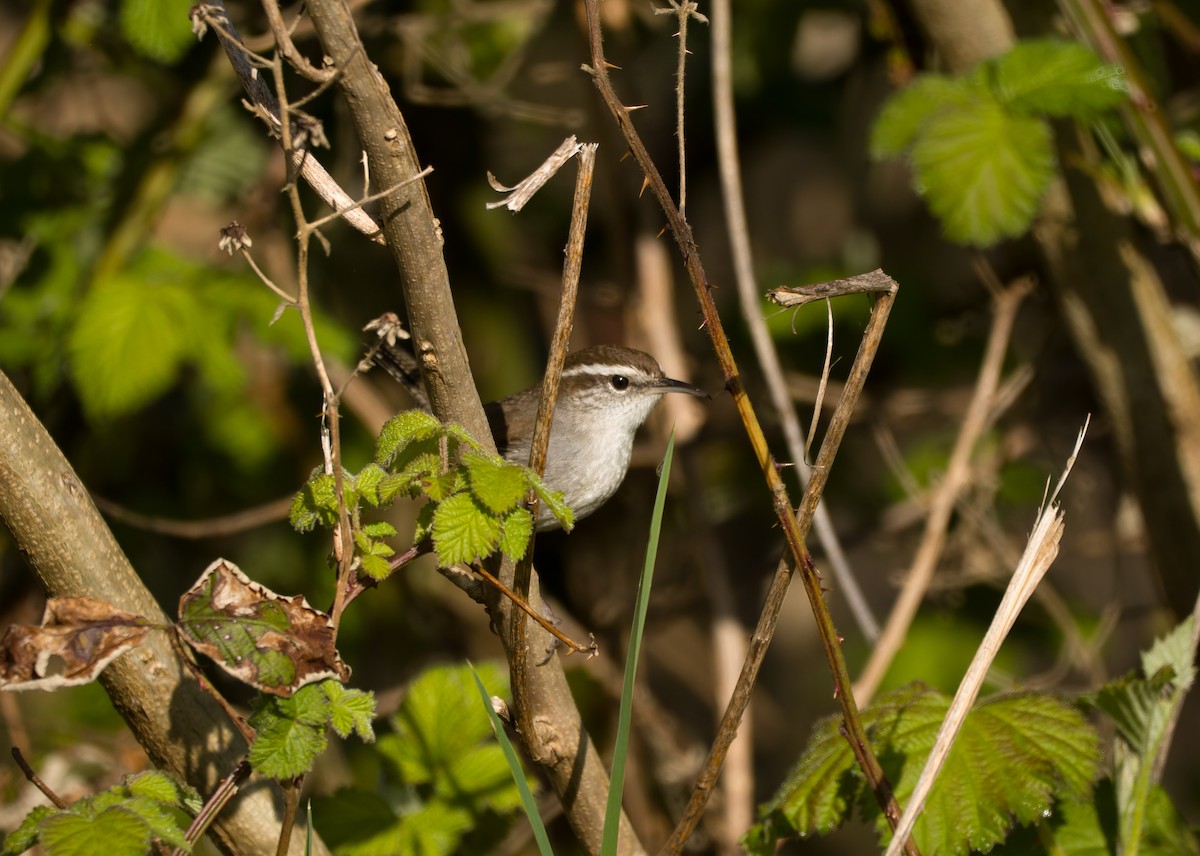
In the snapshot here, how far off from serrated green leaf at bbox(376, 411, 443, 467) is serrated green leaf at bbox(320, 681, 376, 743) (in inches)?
14.1

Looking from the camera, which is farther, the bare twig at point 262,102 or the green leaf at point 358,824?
the green leaf at point 358,824

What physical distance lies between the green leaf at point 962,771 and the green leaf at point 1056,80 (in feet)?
4.86

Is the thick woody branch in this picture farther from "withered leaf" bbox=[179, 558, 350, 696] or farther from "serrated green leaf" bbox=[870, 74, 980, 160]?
"serrated green leaf" bbox=[870, 74, 980, 160]

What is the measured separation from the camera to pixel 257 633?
1640 mm

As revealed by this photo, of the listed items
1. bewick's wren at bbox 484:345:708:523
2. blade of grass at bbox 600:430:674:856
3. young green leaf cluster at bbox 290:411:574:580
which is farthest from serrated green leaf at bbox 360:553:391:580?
bewick's wren at bbox 484:345:708:523

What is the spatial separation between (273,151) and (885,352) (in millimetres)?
2465

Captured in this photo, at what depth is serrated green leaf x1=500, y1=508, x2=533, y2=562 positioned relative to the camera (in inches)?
67.4

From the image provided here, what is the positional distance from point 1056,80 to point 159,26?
7.55 ft

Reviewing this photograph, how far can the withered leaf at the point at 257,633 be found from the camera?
1.62 m

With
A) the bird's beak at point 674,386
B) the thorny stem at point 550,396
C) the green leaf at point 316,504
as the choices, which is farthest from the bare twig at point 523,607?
the bird's beak at point 674,386

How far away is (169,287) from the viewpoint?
3.64 meters

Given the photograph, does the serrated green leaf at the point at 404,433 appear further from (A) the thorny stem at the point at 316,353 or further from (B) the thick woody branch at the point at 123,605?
(B) the thick woody branch at the point at 123,605

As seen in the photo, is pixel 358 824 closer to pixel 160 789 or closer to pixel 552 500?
pixel 160 789

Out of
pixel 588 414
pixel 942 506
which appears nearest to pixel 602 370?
pixel 588 414
